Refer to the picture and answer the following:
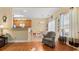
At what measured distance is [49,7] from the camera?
9.91 ft

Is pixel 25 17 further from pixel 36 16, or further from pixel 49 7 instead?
pixel 49 7

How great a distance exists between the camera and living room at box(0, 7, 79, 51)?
9.86 feet

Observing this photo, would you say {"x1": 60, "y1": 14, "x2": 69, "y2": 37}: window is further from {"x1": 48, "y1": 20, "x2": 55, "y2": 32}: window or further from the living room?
{"x1": 48, "y1": 20, "x2": 55, "y2": 32}: window

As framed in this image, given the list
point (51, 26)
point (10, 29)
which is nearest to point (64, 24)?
point (51, 26)

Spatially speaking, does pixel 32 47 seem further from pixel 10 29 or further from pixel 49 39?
pixel 10 29

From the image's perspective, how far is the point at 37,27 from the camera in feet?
10.1

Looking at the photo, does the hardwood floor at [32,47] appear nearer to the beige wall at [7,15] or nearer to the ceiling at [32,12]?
the beige wall at [7,15]

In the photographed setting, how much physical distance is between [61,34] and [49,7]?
2.46 feet

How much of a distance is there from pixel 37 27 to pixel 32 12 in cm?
40

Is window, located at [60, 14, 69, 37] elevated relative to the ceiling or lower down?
lower down

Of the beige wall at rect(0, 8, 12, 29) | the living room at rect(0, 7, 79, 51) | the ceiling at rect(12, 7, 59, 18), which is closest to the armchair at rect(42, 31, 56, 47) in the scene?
the living room at rect(0, 7, 79, 51)

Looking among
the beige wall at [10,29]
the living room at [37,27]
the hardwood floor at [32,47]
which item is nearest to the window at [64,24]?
the living room at [37,27]
